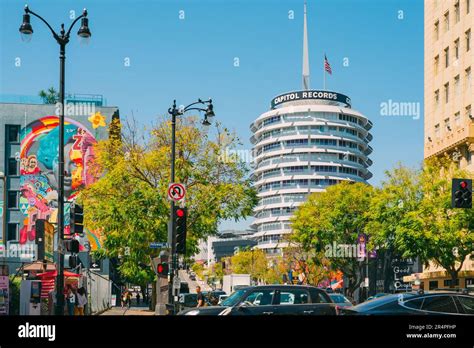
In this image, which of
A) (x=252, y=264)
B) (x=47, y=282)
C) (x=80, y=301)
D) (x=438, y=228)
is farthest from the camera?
(x=252, y=264)

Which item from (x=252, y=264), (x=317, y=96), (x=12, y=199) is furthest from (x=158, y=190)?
(x=317, y=96)

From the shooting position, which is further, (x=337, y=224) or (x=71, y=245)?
(x=337, y=224)

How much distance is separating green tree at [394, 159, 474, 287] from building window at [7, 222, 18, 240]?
137ft

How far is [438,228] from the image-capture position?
5644 centimetres

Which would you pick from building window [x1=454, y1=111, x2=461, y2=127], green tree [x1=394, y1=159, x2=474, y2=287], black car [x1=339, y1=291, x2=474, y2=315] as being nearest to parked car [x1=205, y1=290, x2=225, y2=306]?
green tree [x1=394, y1=159, x2=474, y2=287]

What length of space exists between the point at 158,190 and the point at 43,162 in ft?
129

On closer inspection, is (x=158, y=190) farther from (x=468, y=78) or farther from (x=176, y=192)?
(x=468, y=78)

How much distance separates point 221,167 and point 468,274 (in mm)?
27470

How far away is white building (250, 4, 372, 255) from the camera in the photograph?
17275 cm

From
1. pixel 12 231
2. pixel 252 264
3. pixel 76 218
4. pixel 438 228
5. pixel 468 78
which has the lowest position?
pixel 252 264

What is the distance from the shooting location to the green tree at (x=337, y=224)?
81.9m

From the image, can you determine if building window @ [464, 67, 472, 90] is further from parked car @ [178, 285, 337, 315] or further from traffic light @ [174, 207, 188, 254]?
parked car @ [178, 285, 337, 315]

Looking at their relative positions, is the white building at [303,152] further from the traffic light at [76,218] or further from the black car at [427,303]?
the black car at [427,303]
